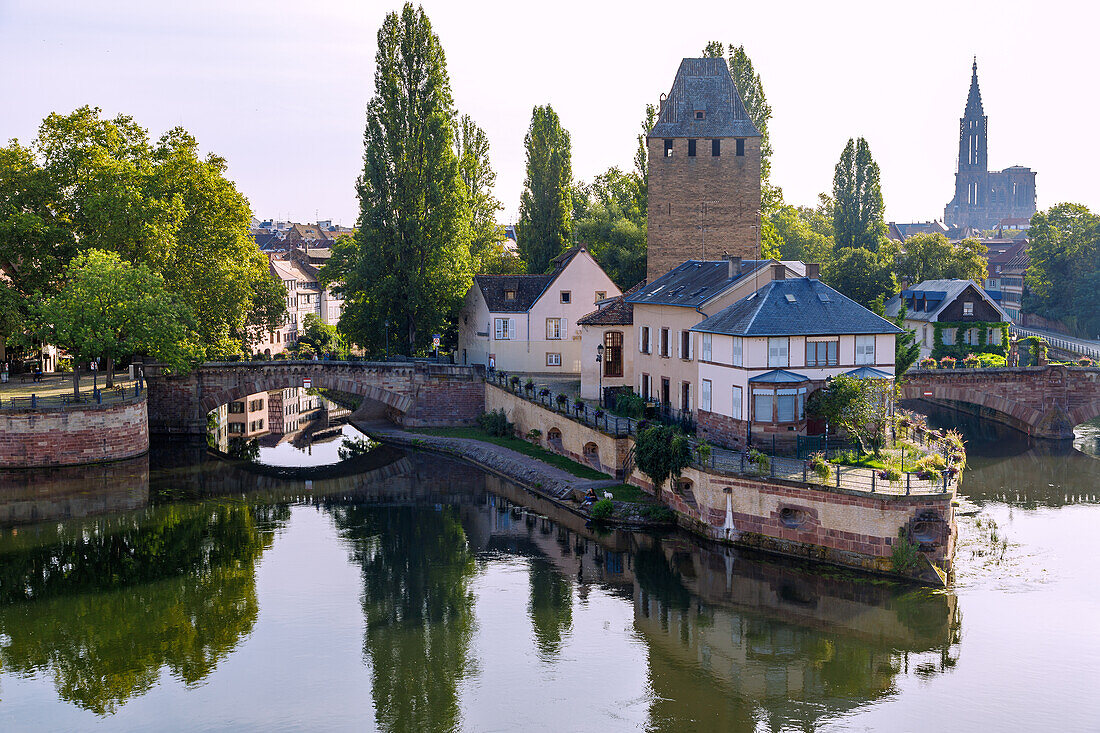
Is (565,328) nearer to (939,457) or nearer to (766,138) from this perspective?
(766,138)

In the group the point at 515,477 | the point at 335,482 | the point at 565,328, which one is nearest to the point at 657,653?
the point at 515,477

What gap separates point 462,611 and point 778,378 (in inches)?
631

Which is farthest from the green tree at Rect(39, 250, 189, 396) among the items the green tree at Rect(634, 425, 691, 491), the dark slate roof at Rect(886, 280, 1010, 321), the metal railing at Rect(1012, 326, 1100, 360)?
the metal railing at Rect(1012, 326, 1100, 360)

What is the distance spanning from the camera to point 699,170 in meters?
68.2

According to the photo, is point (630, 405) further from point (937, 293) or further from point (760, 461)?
point (937, 293)

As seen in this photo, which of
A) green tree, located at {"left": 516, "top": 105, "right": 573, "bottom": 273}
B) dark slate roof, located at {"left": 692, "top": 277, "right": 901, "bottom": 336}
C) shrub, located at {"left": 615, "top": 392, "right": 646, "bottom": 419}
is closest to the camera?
dark slate roof, located at {"left": 692, "top": 277, "right": 901, "bottom": 336}

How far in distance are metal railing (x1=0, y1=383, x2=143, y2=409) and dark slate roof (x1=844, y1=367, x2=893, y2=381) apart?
38.4 meters

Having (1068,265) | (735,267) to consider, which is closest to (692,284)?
(735,267)

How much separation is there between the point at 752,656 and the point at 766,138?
197 feet

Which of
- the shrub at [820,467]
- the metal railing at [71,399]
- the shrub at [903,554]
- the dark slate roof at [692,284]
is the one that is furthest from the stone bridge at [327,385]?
the shrub at [903,554]

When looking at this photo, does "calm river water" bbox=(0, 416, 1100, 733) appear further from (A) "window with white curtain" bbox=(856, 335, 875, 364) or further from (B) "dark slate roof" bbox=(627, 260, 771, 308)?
(B) "dark slate roof" bbox=(627, 260, 771, 308)

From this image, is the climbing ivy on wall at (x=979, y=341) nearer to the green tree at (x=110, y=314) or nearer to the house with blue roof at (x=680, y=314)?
the house with blue roof at (x=680, y=314)

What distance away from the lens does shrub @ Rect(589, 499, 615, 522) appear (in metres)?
45.7

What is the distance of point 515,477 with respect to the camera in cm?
5575
